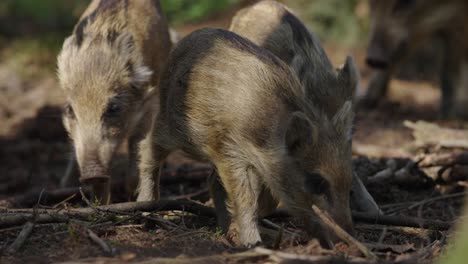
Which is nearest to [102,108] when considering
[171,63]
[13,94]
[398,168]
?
[171,63]

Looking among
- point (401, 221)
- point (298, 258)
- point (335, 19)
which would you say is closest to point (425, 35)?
point (335, 19)

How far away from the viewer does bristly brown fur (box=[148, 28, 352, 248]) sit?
421 cm

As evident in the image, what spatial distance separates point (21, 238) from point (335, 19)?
8.34 meters

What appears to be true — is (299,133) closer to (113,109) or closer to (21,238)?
(21,238)

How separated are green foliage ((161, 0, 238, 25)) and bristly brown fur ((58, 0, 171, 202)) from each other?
316cm

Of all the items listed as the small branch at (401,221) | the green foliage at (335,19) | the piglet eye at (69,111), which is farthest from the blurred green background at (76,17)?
the small branch at (401,221)

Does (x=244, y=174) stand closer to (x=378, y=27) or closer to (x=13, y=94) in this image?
(x=378, y=27)

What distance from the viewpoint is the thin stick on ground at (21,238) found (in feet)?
13.1

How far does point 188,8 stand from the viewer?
414 inches

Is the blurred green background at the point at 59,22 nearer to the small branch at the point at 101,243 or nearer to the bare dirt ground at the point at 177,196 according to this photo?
the bare dirt ground at the point at 177,196

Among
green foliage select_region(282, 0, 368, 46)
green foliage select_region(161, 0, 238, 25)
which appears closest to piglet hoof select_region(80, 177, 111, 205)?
green foliage select_region(161, 0, 238, 25)

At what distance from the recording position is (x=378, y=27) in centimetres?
905

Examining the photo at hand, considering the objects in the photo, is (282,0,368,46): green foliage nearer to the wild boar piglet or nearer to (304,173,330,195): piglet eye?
the wild boar piglet

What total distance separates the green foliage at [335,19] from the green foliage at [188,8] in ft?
4.08
